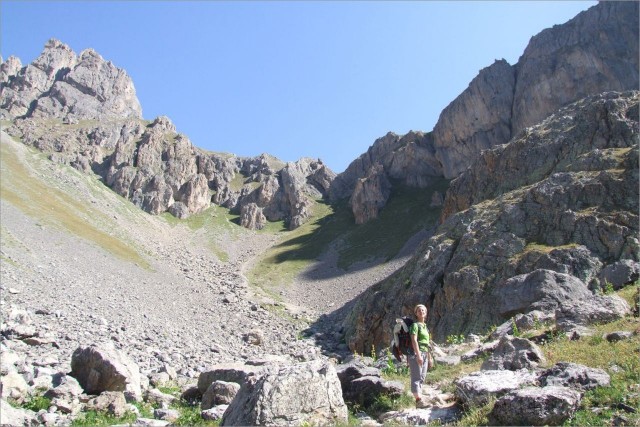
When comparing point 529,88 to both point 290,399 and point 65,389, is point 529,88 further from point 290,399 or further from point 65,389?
point 290,399

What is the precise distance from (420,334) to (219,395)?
6441 millimetres

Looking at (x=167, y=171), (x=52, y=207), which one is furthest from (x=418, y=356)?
(x=167, y=171)

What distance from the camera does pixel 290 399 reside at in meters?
9.77

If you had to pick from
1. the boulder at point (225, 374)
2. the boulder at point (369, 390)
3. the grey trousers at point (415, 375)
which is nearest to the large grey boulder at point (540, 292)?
the grey trousers at point (415, 375)

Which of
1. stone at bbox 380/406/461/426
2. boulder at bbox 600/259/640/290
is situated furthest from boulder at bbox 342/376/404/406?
boulder at bbox 600/259/640/290

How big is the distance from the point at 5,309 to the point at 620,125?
214 ft

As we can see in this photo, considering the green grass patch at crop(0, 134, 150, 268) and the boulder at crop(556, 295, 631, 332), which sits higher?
the green grass patch at crop(0, 134, 150, 268)

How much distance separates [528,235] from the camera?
44656 millimetres

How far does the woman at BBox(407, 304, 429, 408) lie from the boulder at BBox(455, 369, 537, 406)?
137cm

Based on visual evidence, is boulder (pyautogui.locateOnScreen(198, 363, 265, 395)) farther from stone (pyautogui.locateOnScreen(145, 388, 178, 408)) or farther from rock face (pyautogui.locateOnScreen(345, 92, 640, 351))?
rock face (pyautogui.locateOnScreen(345, 92, 640, 351))

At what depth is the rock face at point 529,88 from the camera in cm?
12194

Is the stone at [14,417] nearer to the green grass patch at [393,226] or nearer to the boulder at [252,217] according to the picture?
the green grass patch at [393,226]

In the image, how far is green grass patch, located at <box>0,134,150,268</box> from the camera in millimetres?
78812

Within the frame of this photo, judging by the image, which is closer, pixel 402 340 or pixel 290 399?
pixel 290 399
